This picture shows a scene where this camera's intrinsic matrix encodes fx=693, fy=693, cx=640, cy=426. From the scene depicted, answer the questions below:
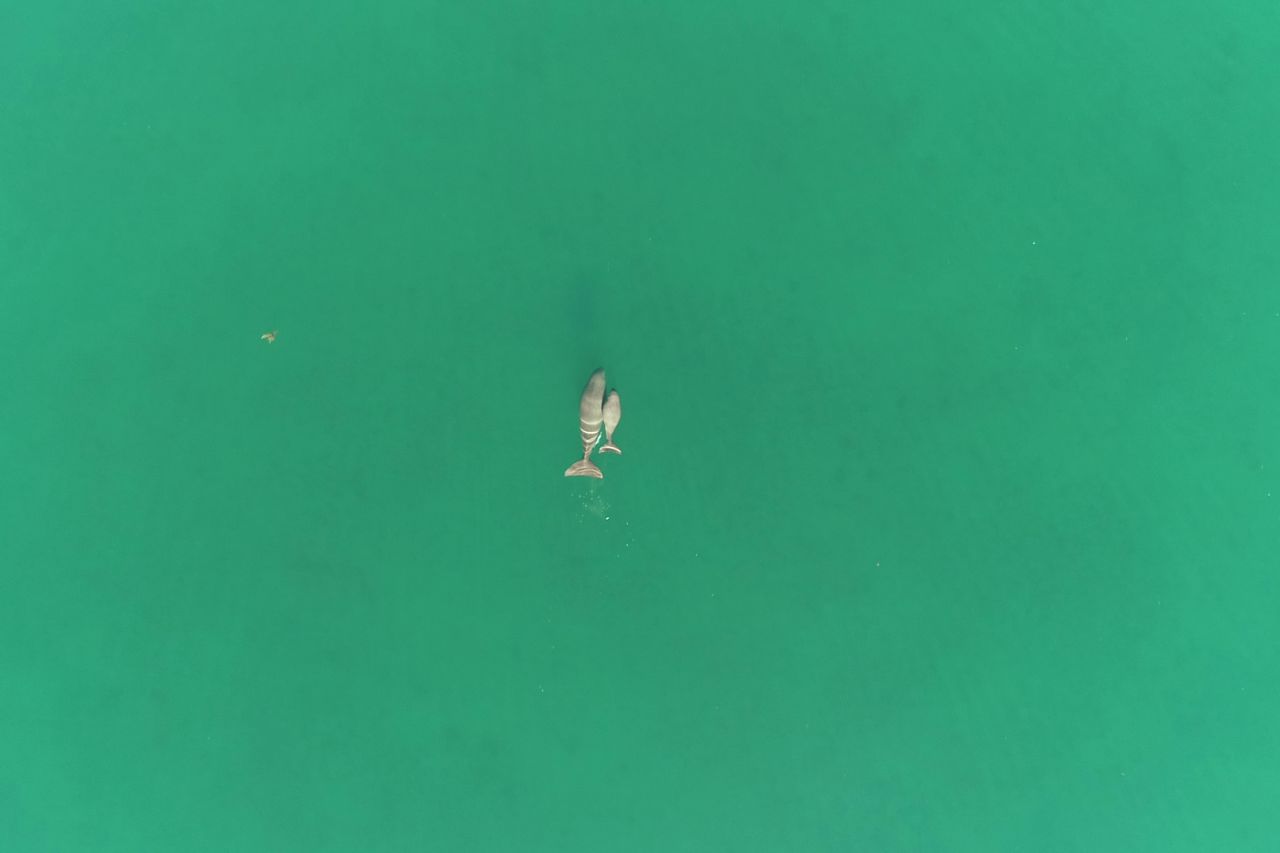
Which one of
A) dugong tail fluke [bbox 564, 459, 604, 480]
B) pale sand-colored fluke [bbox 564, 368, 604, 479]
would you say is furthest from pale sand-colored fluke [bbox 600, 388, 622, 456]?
dugong tail fluke [bbox 564, 459, 604, 480]

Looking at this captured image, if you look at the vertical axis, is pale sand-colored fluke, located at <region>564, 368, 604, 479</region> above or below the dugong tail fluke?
above

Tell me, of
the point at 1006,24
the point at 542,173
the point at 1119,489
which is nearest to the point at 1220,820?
the point at 1119,489

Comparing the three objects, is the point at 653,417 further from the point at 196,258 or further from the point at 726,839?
the point at 196,258

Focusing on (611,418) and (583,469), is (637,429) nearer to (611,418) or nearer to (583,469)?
(611,418)

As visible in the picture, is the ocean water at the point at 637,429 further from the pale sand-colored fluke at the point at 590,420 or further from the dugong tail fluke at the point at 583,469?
the pale sand-colored fluke at the point at 590,420

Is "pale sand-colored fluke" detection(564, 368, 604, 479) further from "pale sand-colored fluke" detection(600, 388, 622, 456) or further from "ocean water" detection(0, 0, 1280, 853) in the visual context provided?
"ocean water" detection(0, 0, 1280, 853)

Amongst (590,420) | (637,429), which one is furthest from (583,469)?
(637,429)
